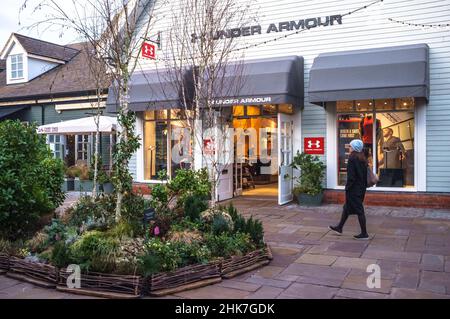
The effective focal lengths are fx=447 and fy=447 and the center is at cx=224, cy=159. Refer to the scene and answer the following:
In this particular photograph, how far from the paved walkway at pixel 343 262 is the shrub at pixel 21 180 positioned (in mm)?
1412

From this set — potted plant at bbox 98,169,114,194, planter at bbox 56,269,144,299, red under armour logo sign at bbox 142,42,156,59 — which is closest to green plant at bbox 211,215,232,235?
planter at bbox 56,269,144,299

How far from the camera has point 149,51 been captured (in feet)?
42.6

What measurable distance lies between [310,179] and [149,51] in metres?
5.89

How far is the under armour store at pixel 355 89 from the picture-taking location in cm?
1065

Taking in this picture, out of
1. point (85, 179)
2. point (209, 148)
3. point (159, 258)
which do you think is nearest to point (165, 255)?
point (159, 258)

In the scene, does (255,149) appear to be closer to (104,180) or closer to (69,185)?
(69,185)

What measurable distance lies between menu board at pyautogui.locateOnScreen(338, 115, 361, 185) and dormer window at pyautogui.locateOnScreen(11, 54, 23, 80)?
15.1m

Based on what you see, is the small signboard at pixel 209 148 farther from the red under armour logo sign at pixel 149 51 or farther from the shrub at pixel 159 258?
the red under armour logo sign at pixel 149 51

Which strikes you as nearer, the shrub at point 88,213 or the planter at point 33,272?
the planter at point 33,272

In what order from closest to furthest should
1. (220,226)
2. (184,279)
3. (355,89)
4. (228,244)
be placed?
(184,279) < (228,244) < (220,226) < (355,89)

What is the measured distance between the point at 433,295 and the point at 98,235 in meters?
4.17

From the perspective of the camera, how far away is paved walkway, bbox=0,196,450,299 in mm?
5137

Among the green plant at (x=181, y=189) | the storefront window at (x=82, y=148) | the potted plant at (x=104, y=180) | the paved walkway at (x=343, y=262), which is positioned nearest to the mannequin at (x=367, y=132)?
the paved walkway at (x=343, y=262)

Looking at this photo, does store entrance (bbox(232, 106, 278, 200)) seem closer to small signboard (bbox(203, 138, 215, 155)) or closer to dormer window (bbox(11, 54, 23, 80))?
small signboard (bbox(203, 138, 215, 155))
